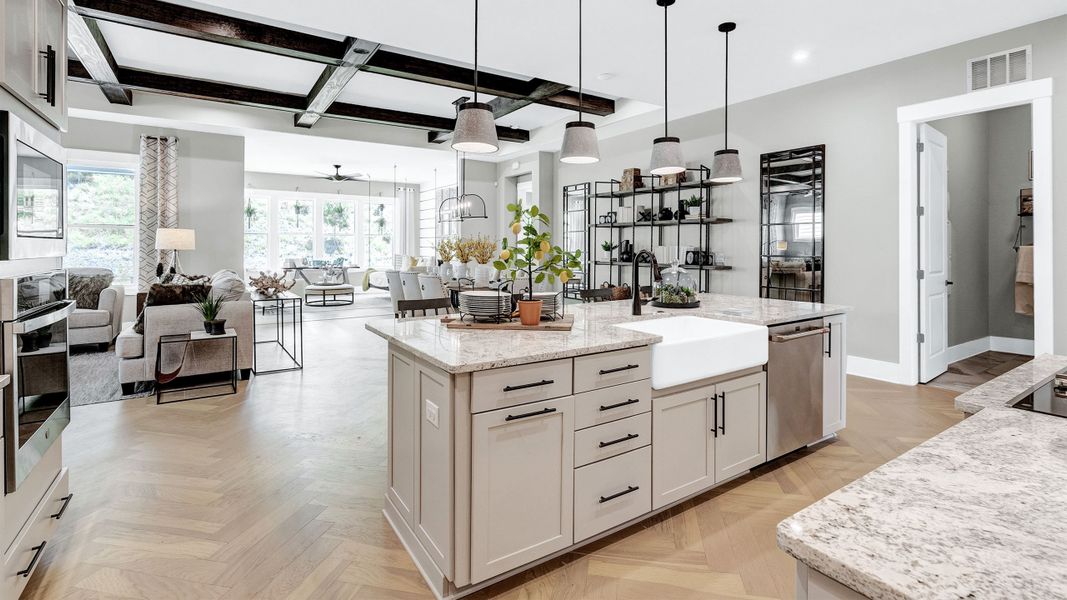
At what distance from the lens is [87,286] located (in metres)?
6.08

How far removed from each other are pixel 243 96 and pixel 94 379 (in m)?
3.68

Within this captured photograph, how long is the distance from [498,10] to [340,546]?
136 inches

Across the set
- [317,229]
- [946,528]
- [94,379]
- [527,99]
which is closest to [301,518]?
[946,528]

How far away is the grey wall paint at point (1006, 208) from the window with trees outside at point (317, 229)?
1199 centimetres

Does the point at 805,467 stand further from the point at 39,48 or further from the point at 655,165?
the point at 39,48

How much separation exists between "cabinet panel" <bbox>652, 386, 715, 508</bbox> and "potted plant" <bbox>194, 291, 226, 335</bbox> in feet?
12.4

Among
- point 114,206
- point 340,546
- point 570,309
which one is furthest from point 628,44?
point 114,206

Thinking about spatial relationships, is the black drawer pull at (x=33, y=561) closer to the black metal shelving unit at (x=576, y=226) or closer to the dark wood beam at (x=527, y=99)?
the dark wood beam at (x=527, y=99)

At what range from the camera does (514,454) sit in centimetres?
183

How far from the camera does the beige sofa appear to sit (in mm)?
4328

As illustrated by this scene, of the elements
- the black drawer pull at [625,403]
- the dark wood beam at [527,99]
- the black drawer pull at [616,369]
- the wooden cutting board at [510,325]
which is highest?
the dark wood beam at [527,99]

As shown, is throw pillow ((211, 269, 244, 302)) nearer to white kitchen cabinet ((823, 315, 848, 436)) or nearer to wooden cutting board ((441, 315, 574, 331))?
wooden cutting board ((441, 315, 574, 331))

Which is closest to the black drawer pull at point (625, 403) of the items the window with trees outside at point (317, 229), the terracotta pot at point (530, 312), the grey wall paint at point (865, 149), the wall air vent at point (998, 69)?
the terracotta pot at point (530, 312)

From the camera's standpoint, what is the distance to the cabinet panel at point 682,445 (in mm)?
2274
